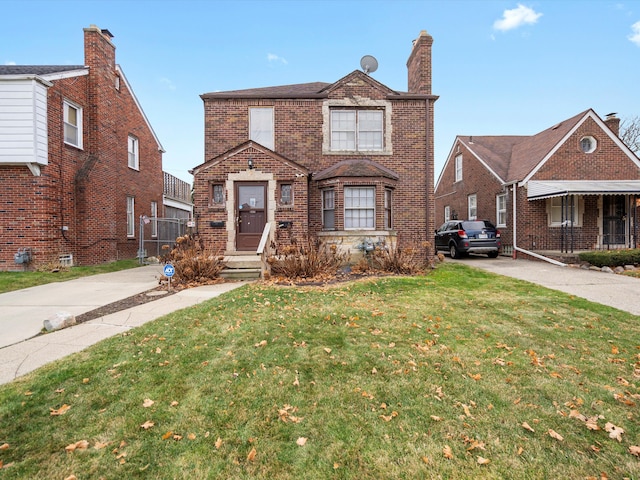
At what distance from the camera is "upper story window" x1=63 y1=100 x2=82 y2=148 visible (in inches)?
457

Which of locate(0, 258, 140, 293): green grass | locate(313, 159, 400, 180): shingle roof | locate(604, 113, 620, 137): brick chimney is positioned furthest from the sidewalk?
locate(604, 113, 620, 137): brick chimney

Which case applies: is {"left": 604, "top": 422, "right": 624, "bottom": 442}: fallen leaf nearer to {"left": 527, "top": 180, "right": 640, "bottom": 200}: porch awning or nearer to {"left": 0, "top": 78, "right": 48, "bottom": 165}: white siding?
{"left": 527, "top": 180, "right": 640, "bottom": 200}: porch awning

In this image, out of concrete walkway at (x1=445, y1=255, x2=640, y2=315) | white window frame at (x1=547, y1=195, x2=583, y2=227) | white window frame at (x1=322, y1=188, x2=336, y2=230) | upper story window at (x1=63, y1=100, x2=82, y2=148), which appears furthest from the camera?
white window frame at (x1=547, y1=195, x2=583, y2=227)

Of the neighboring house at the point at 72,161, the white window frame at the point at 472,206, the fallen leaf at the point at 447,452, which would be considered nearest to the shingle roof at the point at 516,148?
the white window frame at the point at 472,206

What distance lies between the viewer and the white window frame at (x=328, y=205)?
448 inches

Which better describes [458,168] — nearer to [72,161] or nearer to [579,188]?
[579,188]

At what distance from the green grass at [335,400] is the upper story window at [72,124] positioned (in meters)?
11.0

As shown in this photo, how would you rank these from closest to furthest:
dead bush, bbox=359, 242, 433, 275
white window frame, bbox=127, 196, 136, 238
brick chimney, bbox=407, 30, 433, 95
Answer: dead bush, bbox=359, 242, 433, 275 < brick chimney, bbox=407, 30, 433, 95 < white window frame, bbox=127, 196, 136, 238

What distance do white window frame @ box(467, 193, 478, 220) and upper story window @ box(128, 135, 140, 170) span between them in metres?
19.1

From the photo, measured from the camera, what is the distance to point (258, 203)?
36.4 ft

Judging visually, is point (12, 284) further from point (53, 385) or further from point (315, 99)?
point (315, 99)

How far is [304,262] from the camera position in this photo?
8.88 metres

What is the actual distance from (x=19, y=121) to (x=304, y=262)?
1015 cm

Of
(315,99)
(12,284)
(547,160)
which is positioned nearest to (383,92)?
(315,99)
